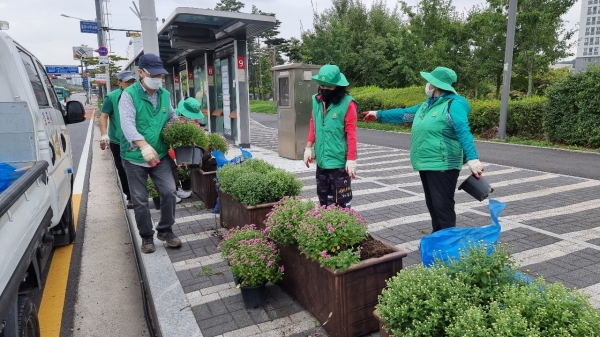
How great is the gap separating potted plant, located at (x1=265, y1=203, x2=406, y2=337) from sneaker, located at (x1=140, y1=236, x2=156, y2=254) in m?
1.94

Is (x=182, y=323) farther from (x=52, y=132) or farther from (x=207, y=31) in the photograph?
(x=207, y=31)

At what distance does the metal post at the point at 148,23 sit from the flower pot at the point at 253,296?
14.1 feet

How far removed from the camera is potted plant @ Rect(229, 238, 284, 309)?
333cm

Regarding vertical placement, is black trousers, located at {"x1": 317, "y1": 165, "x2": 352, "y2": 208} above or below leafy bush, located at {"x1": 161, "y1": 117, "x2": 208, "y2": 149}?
below

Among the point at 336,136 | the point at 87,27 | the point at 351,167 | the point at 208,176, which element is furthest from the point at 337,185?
the point at 87,27

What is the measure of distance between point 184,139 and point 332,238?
2.21 meters

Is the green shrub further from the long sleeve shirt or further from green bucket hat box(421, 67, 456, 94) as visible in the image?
the long sleeve shirt

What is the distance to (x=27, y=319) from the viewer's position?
8.09ft

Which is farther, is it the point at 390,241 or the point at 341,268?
the point at 390,241

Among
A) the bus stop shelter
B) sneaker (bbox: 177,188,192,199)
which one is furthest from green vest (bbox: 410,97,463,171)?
the bus stop shelter

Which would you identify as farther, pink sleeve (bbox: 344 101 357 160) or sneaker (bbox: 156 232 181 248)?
sneaker (bbox: 156 232 181 248)

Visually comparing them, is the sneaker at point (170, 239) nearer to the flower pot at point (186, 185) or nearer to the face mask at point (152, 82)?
the face mask at point (152, 82)

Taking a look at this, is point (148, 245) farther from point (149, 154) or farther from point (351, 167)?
point (351, 167)

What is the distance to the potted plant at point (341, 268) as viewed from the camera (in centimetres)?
287
